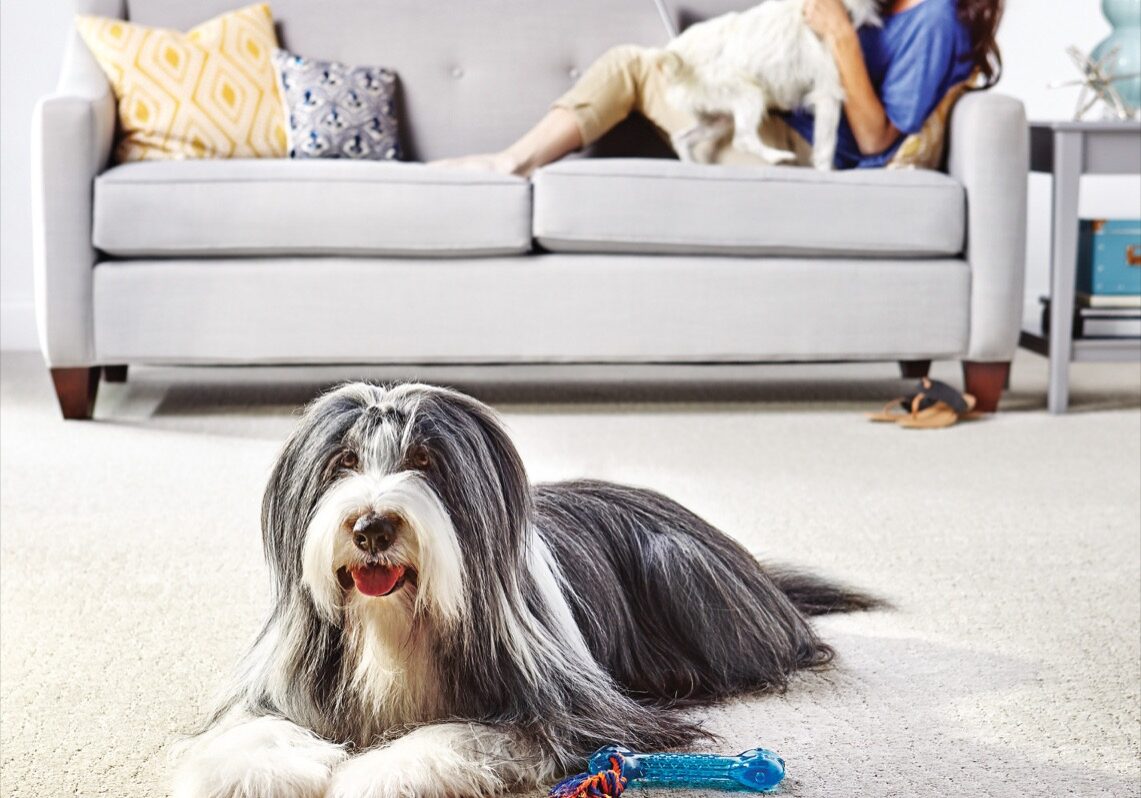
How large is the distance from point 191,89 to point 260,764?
8.95 ft

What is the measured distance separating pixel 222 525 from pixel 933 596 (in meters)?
1.15

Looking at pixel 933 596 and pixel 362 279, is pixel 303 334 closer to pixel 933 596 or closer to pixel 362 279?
pixel 362 279

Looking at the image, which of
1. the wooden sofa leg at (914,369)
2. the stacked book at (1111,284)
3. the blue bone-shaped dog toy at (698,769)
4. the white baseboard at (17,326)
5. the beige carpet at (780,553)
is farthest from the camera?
the white baseboard at (17,326)

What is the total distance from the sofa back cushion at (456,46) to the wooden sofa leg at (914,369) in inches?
44.8

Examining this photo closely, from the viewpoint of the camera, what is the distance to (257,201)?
3.18 metres

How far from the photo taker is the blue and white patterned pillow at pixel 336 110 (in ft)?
12.1

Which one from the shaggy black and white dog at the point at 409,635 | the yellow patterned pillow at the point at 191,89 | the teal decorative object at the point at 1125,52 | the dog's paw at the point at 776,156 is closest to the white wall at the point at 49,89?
the yellow patterned pillow at the point at 191,89

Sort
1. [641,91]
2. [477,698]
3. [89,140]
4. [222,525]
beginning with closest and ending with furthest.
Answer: [477,698] → [222,525] → [89,140] → [641,91]

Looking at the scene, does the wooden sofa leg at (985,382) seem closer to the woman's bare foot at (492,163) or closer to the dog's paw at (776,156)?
the dog's paw at (776,156)

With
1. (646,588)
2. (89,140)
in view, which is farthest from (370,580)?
(89,140)

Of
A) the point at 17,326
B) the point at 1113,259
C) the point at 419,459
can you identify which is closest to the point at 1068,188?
the point at 1113,259

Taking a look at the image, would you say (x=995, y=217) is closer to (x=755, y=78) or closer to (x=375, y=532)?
(x=755, y=78)

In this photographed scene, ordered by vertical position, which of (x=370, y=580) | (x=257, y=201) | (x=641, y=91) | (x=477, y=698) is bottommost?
(x=477, y=698)

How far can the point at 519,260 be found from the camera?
10.7ft
